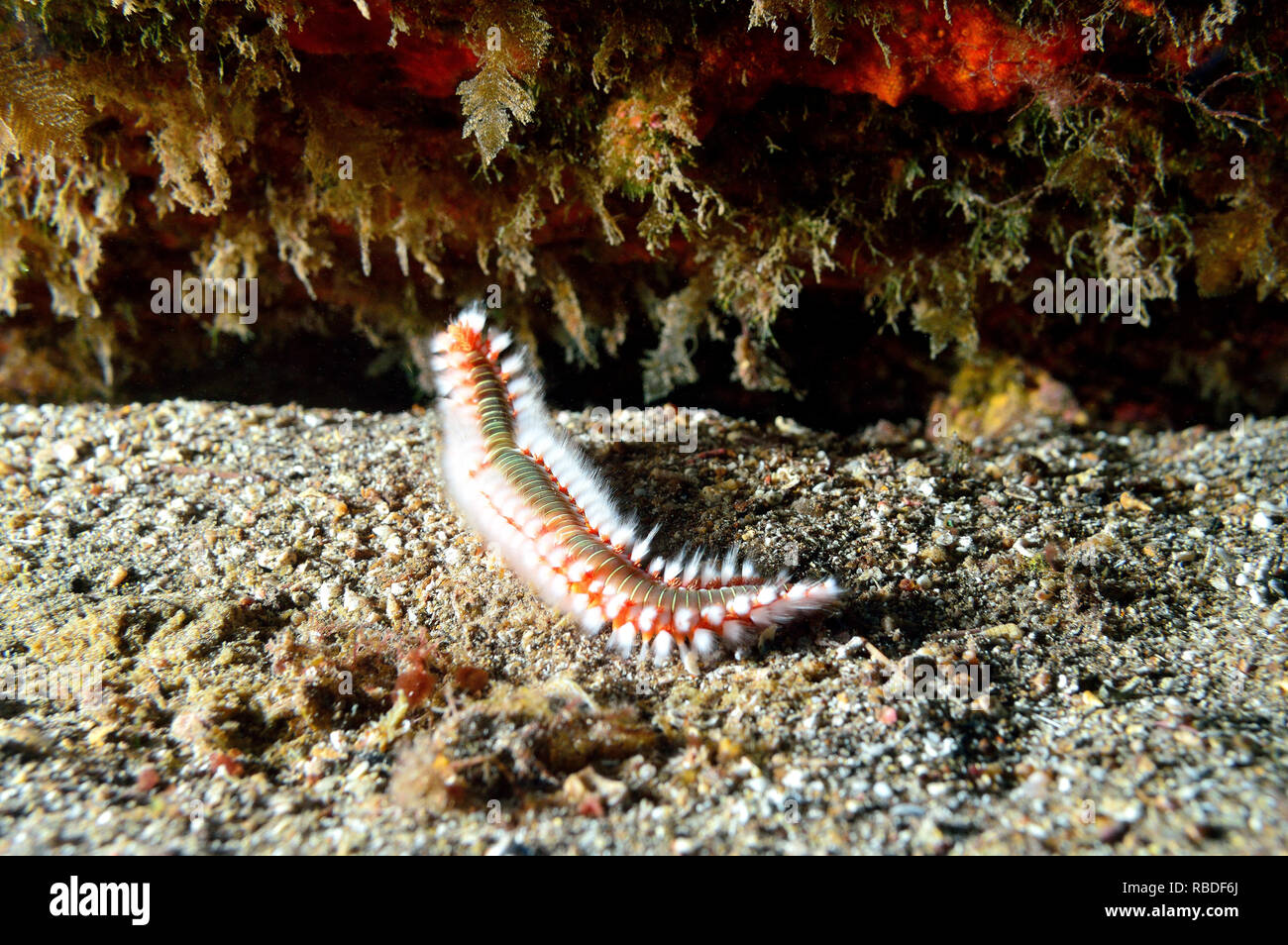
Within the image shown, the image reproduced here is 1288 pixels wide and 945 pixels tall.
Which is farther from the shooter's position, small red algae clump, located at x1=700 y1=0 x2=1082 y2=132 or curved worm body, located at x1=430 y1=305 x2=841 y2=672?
small red algae clump, located at x1=700 y1=0 x2=1082 y2=132

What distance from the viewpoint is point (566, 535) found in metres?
3.20

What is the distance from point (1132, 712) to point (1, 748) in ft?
14.3

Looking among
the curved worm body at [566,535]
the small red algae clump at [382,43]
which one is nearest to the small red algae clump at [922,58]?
the small red algae clump at [382,43]

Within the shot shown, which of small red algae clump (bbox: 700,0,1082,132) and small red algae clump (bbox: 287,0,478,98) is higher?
small red algae clump (bbox: 287,0,478,98)

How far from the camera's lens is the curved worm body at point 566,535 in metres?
2.92

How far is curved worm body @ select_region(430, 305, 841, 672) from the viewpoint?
2.92 meters

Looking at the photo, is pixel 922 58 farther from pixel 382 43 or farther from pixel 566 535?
pixel 566 535

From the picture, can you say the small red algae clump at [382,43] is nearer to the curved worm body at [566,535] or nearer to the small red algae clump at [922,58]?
the small red algae clump at [922,58]

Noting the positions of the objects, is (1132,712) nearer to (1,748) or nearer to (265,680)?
(265,680)

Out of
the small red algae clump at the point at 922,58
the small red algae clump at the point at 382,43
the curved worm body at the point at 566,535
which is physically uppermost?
the small red algae clump at the point at 382,43

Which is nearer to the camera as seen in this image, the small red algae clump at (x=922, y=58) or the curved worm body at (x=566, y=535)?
the curved worm body at (x=566, y=535)

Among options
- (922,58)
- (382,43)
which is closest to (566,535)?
(382,43)

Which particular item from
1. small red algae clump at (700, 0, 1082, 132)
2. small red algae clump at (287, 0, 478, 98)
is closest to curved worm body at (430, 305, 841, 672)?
small red algae clump at (287, 0, 478, 98)

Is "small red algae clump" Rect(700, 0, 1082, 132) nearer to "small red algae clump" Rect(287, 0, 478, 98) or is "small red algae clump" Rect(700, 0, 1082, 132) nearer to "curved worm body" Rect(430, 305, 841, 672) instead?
"small red algae clump" Rect(287, 0, 478, 98)
